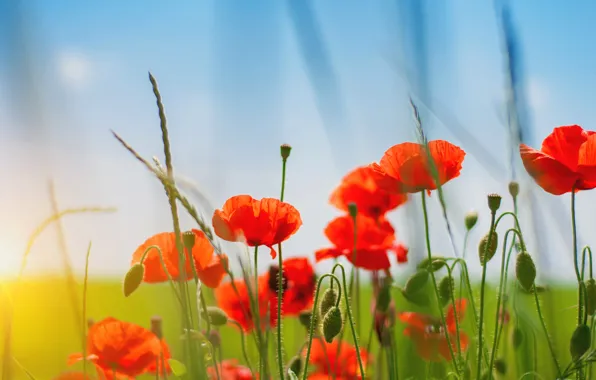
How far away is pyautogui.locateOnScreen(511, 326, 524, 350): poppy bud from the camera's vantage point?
166 centimetres

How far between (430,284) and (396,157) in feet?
1.04

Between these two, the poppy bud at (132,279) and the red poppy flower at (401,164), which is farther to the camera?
the red poppy flower at (401,164)

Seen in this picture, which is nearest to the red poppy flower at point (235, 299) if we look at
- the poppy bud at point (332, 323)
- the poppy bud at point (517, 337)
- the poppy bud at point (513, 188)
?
the poppy bud at point (332, 323)

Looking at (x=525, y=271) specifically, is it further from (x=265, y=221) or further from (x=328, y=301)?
(x=265, y=221)

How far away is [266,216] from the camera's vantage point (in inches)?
63.3

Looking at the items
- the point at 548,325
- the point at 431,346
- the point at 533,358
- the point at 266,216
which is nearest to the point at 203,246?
the point at 266,216

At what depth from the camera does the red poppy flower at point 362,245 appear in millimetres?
1886

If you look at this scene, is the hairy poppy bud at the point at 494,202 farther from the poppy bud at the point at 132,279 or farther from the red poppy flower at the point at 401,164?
the poppy bud at the point at 132,279

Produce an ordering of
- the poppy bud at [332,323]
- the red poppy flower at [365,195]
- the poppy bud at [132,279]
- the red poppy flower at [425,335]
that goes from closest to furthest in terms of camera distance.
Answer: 1. the poppy bud at [132,279]
2. the poppy bud at [332,323]
3. the red poppy flower at [425,335]
4. the red poppy flower at [365,195]

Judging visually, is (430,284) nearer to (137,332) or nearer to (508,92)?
(508,92)

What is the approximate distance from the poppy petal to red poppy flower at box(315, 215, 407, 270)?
1.59 ft

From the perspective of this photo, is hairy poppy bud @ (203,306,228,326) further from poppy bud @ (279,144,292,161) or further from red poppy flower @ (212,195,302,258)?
poppy bud @ (279,144,292,161)

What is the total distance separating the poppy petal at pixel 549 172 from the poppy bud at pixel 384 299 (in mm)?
475

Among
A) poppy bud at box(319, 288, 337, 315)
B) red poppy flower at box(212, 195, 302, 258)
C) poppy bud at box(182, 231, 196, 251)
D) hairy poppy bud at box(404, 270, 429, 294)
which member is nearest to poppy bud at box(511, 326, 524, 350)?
hairy poppy bud at box(404, 270, 429, 294)
